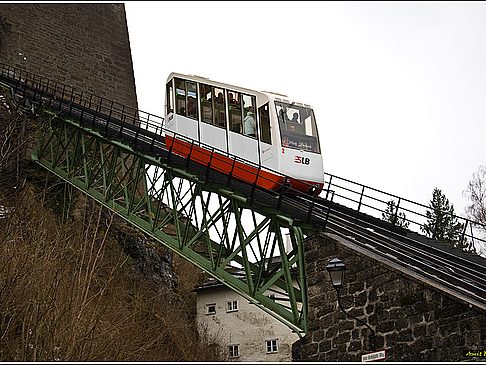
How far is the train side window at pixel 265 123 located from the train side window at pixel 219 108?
38.9 inches

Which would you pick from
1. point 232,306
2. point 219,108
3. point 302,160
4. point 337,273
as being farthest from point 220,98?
point 232,306

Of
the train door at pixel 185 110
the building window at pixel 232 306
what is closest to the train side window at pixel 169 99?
the train door at pixel 185 110

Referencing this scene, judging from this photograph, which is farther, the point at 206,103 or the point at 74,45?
the point at 74,45

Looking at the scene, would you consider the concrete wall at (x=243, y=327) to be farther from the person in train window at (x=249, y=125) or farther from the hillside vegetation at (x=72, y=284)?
the person in train window at (x=249, y=125)

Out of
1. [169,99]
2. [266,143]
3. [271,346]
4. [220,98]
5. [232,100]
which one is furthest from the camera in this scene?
[271,346]

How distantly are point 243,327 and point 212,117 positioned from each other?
480 inches

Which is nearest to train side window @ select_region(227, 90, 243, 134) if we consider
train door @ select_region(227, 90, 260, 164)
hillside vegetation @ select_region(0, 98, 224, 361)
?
train door @ select_region(227, 90, 260, 164)

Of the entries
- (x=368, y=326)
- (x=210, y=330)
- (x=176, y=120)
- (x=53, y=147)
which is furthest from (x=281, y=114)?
(x=210, y=330)

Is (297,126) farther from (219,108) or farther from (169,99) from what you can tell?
(169,99)

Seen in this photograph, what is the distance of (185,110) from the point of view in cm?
1614

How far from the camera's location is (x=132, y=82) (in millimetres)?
30312

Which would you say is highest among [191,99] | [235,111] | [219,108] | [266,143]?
[191,99]

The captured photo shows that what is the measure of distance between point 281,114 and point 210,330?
13062 millimetres

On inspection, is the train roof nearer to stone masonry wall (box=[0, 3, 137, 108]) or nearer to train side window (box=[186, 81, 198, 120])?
train side window (box=[186, 81, 198, 120])
